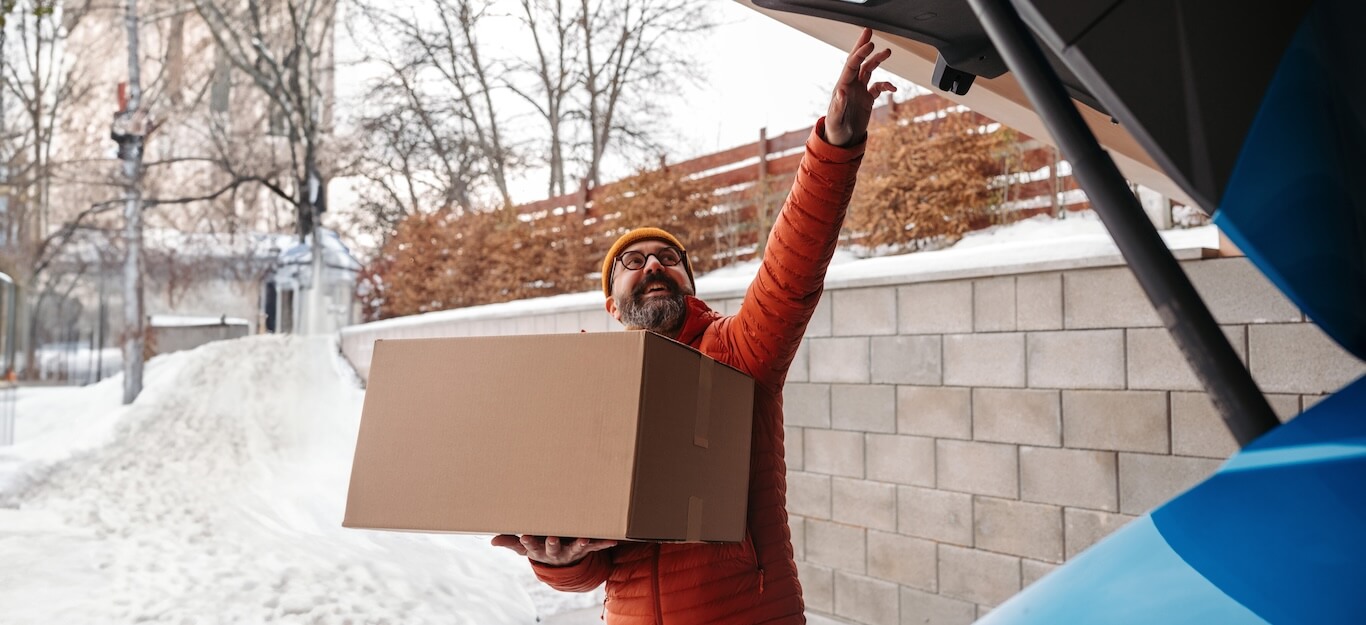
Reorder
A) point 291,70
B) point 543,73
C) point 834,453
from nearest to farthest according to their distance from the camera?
point 834,453 < point 291,70 < point 543,73

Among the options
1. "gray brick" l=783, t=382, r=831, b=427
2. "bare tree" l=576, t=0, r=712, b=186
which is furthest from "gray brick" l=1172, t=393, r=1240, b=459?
"bare tree" l=576, t=0, r=712, b=186

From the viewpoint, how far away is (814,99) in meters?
5.03

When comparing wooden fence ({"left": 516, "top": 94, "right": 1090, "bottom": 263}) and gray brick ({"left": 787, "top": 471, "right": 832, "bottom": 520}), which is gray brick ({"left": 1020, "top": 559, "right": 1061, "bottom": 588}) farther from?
wooden fence ({"left": 516, "top": 94, "right": 1090, "bottom": 263})

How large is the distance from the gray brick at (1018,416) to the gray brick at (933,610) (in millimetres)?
467

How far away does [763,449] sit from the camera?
49.2 inches

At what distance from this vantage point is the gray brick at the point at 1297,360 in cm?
158

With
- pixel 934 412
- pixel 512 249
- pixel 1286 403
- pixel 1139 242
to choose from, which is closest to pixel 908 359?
pixel 934 412

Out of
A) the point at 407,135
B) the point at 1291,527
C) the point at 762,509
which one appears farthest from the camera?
the point at 407,135

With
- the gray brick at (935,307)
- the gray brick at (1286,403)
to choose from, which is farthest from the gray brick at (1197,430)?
the gray brick at (935,307)

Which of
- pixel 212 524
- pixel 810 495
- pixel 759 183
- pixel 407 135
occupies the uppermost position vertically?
pixel 407 135

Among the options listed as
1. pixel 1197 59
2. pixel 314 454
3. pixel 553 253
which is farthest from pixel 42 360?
pixel 1197 59

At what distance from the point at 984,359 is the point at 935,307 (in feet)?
0.67

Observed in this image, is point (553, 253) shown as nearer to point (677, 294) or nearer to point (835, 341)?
point (835, 341)

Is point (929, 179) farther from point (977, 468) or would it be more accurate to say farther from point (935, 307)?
point (977, 468)
